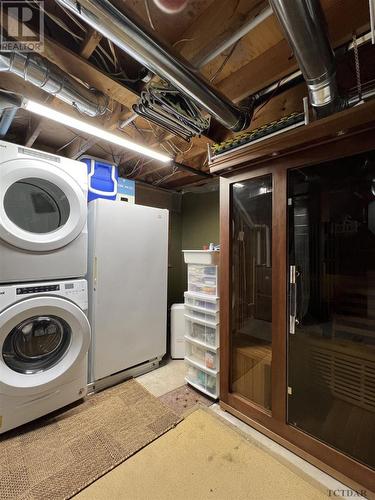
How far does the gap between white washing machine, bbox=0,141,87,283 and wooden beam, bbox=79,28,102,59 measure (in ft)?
2.88

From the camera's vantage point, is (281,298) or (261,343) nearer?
(281,298)

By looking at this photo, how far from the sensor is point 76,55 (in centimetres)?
122

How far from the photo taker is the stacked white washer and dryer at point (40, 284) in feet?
5.34

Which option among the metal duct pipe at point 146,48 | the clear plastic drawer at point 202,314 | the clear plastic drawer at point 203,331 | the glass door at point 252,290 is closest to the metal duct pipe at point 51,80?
the metal duct pipe at point 146,48

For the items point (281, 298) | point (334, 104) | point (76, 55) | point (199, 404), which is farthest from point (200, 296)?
point (76, 55)

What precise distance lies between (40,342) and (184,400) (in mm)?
1367

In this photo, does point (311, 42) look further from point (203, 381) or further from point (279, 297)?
point (203, 381)

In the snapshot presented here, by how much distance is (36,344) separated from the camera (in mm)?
1827

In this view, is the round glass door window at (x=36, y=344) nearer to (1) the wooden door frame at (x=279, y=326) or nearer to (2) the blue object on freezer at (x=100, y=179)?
(2) the blue object on freezer at (x=100, y=179)

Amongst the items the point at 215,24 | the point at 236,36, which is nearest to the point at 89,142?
the point at 215,24

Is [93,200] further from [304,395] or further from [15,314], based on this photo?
[304,395]

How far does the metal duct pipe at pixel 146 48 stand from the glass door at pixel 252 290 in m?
0.76

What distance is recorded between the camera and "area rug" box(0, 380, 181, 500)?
135 cm

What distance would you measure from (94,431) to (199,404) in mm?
887
